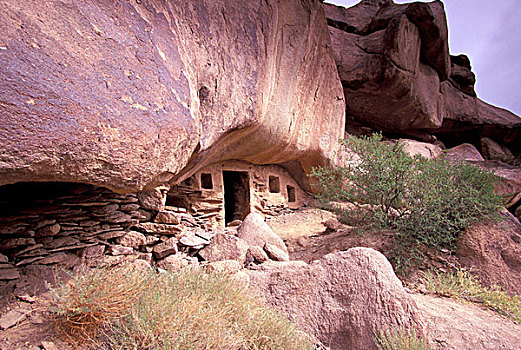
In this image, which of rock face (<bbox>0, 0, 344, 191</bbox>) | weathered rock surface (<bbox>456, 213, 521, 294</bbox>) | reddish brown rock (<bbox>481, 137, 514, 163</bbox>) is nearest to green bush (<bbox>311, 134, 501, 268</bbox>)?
weathered rock surface (<bbox>456, 213, 521, 294</bbox>)

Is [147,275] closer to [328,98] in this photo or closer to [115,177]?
[115,177]

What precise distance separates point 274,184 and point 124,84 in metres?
6.21

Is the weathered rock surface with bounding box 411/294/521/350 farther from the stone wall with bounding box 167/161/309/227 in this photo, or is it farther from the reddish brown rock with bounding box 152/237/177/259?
the stone wall with bounding box 167/161/309/227

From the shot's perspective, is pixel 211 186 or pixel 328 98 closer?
pixel 211 186

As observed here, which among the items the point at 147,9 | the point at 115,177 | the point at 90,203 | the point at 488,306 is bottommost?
the point at 488,306

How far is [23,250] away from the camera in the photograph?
256 cm

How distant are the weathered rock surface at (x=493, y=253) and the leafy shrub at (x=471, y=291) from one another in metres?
0.14

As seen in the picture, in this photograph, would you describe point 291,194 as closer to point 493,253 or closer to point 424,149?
point 493,253

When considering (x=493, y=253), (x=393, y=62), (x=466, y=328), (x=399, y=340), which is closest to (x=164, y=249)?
(x=399, y=340)

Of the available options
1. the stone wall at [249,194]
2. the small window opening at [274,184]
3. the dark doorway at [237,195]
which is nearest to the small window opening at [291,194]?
the stone wall at [249,194]

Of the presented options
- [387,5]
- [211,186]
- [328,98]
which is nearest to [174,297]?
[211,186]

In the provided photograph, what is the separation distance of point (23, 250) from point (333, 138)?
6334 millimetres

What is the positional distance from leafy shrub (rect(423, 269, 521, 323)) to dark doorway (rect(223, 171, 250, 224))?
4312 millimetres

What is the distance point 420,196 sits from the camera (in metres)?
4.36
